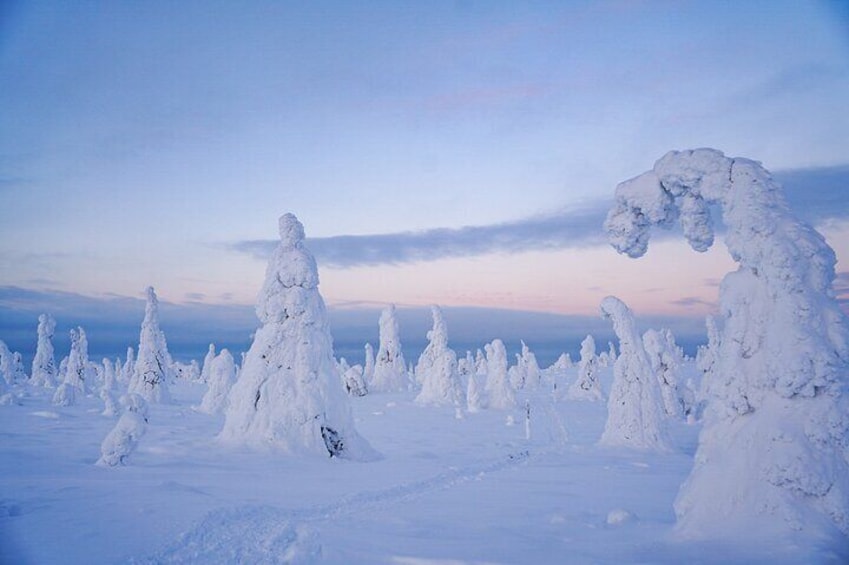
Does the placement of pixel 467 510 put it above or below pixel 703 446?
below

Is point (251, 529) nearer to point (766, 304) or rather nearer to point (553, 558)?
point (553, 558)

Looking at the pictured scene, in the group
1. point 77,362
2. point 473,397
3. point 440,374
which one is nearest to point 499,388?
point 473,397

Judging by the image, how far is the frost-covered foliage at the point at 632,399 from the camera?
936 inches

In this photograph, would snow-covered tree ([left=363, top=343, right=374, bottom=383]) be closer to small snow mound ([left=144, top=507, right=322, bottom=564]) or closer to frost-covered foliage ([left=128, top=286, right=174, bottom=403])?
frost-covered foliage ([left=128, top=286, right=174, bottom=403])

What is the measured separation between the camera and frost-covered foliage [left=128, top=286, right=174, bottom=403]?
4156 cm

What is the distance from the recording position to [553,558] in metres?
7.69

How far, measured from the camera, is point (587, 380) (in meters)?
59.2

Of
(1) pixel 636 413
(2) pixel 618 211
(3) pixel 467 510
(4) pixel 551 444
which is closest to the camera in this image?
(2) pixel 618 211

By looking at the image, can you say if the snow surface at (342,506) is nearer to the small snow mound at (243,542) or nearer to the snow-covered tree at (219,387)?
the small snow mound at (243,542)

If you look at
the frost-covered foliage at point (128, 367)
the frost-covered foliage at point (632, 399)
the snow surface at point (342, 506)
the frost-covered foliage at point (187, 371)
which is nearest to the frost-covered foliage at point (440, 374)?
the frost-covered foliage at point (632, 399)

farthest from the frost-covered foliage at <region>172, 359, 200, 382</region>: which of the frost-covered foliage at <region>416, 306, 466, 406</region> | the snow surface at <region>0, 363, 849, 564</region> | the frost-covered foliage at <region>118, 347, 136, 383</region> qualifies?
the snow surface at <region>0, 363, 849, 564</region>

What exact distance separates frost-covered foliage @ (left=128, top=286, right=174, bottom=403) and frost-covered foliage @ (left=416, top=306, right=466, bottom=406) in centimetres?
2255

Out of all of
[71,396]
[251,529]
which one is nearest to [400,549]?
[251,529]

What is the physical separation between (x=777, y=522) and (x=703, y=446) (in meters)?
1.62
